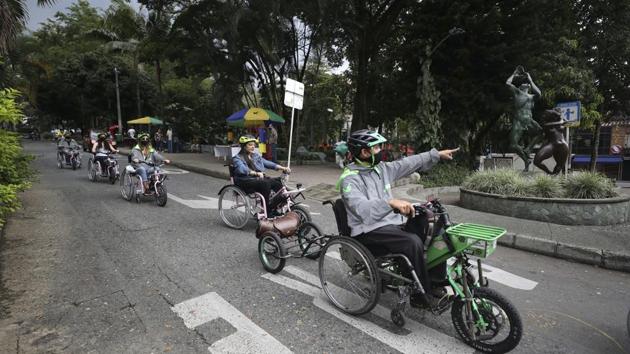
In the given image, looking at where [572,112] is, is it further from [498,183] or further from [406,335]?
[406,335]

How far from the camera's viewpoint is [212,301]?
362 cm

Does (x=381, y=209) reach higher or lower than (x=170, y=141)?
lower

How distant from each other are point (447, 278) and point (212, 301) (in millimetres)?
2224

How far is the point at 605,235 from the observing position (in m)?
5.61

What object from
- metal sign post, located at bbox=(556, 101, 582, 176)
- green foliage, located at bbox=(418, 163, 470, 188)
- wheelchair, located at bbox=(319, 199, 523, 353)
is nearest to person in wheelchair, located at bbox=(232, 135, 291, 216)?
wheelchair, located at bbox=(319, 199, 523, 353)

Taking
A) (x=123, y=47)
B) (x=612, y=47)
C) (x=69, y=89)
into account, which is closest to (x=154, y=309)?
(x=612, y=47)

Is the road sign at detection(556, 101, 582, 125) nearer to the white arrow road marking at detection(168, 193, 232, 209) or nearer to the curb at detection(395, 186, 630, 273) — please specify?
the curb at detection(395, 186, 630, 273)

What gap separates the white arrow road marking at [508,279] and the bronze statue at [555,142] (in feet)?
16.1

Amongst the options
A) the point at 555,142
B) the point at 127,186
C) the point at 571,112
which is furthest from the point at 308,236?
the point at 571,112

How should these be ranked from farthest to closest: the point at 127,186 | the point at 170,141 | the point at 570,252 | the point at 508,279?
the point at 170,141 → the point at 127,186 → the point at 570,252 → the point at 508,279

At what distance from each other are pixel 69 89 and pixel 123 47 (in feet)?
43.2

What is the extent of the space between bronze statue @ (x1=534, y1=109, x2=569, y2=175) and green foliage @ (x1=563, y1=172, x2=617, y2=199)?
1375mm

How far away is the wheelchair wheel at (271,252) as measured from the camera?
13.9 feet

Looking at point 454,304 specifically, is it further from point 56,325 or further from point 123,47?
point 123,47
